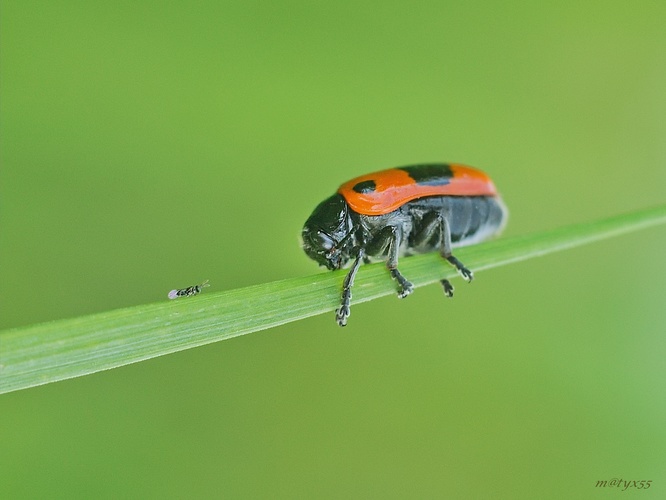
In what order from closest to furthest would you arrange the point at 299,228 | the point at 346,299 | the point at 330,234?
the point at 346,299 < the point at 330,234 < the point at 299,228

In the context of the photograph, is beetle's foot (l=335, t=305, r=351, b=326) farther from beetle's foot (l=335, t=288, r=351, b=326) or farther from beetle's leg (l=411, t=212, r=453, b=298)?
beetle's leg (l=411, t=212, r=453, b=298)

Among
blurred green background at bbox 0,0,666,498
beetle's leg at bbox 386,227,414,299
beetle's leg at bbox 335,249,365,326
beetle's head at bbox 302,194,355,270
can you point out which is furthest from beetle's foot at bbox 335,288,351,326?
blurred green background at bbox 0,0,666,498

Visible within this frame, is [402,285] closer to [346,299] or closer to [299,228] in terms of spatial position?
[346,299]

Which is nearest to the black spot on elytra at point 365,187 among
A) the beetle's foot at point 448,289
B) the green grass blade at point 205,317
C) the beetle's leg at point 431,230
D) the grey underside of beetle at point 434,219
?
the grey underside of beetle at point 434,219

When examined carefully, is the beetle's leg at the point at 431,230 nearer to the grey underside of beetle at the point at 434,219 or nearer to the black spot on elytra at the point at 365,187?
the grey underside of beetle at the point at 434,219

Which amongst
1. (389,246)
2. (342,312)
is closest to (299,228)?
(389,246)

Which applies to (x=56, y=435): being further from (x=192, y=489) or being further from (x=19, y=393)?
(x=192, y=489)

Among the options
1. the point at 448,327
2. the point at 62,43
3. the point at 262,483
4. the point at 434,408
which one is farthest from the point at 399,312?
the point at 62,43
